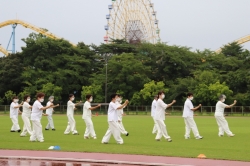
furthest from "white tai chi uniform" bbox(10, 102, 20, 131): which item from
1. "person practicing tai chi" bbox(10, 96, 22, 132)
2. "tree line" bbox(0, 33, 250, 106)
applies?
"tree line" bbox(0, 33, 250, 106)

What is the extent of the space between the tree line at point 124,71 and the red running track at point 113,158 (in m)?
46.1

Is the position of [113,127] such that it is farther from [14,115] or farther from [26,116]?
[14,115]

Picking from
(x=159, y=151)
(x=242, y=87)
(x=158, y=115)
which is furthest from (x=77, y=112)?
(x=159, y=151)

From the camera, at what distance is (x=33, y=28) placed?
7619 cm

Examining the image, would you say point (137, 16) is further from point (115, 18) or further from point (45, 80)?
point (45, 80)

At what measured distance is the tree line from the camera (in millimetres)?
62188

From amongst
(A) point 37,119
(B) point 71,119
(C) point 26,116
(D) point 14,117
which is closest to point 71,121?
(B) point 71,119

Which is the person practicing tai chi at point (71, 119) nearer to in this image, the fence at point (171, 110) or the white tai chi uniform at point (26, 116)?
the white tai chi uniform at point (26, 116)

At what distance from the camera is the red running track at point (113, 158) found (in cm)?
1205

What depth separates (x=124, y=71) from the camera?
63438 mm

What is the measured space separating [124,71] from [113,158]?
165 feet

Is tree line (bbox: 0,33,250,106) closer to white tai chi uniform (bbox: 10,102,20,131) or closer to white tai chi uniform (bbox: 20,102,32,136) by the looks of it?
white tai chi uniform (bbox: 10,102,20,131)

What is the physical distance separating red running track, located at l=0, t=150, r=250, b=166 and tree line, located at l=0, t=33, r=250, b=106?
1815 inches

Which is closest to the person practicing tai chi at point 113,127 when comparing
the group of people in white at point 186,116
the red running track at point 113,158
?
the group of people in white at point 186,116
